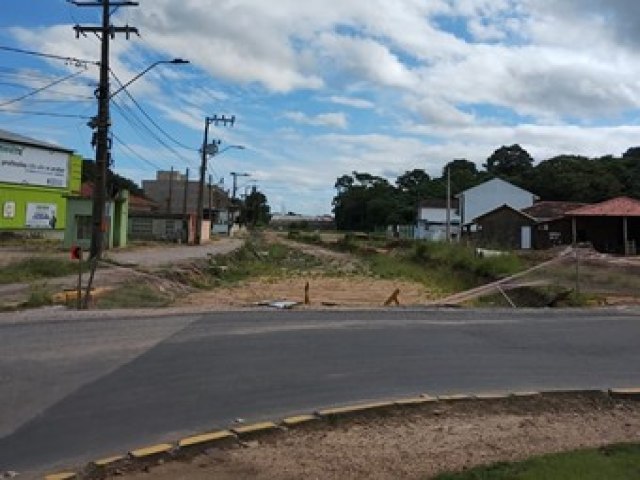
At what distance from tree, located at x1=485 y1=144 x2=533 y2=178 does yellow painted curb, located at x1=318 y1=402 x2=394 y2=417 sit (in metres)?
154

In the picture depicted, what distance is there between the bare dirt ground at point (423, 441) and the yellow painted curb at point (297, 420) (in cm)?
10

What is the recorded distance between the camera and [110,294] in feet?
76.1

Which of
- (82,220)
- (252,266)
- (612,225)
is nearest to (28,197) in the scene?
(82,220)

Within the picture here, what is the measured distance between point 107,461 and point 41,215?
5738 centimetres

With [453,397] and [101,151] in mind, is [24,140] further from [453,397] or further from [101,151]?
[453,397]

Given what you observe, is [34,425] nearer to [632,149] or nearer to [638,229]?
[638,229]

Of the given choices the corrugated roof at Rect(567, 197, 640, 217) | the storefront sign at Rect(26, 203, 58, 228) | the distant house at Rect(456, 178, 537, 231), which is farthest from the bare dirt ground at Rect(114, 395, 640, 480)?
the distant house at Rect(456, 178, 537, 231)

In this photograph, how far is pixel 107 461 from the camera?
7.12 meters

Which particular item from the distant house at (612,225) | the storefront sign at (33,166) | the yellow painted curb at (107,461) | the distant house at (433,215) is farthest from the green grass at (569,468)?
the distant house at (433,215)

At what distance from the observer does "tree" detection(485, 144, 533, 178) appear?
160 metres

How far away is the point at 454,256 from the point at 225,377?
38.6 m

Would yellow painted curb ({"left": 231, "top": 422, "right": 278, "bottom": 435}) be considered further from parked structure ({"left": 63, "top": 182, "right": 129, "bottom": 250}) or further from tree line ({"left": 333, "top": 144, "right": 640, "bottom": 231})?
tree line ({"left": 333, "top": 144, "right": 640, "bottom": 231})

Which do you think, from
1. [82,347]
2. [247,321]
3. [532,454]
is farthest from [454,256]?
[532,454]

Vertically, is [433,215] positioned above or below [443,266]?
above
